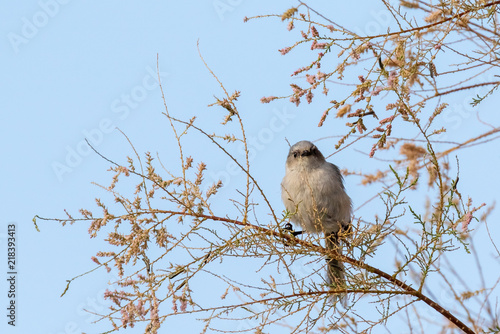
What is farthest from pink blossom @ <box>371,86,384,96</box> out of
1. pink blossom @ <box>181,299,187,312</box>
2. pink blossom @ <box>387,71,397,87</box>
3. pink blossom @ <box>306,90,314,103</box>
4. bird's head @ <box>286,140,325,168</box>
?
bird's head @ <box>286,140,325,168</box>

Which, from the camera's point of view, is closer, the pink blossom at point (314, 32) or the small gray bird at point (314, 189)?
the pink blossom at point (314, 32)

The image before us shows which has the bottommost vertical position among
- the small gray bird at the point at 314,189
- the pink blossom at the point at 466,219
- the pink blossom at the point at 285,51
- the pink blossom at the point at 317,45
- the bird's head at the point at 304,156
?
the pink blossom at the point at 466,219

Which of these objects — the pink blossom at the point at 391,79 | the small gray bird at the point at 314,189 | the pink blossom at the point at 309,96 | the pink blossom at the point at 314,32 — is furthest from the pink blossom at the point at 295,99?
the small gray bird at the point at 314,189

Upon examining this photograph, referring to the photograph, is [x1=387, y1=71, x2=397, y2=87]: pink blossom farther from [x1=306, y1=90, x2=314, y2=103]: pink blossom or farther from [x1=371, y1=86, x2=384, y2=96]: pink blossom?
[x1=306, y1=90, x2=314, y2=103]: pink blossom

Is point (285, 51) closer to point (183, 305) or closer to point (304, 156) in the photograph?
point (183, 305)

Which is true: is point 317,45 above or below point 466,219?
above

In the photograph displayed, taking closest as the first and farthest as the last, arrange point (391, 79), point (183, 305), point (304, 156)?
point (183, 305), point (391, 79), point (304, 156)

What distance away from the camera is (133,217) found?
10.7 ft

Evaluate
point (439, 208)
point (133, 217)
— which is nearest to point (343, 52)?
point (439, 208)

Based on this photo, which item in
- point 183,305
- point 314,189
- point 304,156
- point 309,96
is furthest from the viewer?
point 304,156

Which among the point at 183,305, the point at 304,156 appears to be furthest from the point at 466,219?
the point at 304,156

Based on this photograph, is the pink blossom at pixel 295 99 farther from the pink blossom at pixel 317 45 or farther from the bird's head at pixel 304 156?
the bird's head at pixel 304 156

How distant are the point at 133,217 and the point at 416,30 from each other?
1.87 meters

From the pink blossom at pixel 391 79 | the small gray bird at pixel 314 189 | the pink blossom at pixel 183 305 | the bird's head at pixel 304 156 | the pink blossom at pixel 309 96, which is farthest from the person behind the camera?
the bird's head at pixel 304 156
